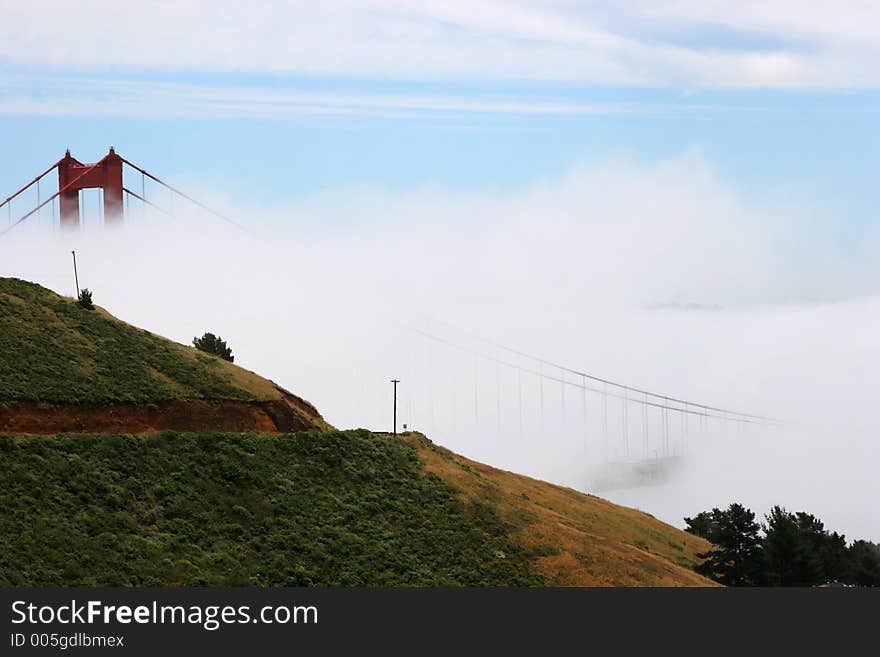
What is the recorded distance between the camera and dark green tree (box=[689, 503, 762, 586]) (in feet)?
238

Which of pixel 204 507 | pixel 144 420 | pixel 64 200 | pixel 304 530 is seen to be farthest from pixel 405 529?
pixel 64 200

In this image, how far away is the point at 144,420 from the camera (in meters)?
59.9

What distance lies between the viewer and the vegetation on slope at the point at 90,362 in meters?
59.0

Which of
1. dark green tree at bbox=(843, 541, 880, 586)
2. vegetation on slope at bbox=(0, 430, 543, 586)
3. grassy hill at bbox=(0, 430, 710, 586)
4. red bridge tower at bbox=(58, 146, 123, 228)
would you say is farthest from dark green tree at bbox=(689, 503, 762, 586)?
red bridge tower at bbox=(58, 146, 123, 228)

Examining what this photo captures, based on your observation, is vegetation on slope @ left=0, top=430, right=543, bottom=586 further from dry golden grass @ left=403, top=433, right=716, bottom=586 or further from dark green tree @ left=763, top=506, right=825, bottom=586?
dark green tree @ left=763, top=506, right=825, bottom=586

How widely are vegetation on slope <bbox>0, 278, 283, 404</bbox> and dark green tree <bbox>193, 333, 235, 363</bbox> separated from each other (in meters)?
14.1

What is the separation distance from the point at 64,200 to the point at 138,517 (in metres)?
104

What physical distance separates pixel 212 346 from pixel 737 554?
130 ft

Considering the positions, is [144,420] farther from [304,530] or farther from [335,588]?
[335,588]

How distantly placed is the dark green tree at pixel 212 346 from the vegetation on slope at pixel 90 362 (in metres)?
14.1

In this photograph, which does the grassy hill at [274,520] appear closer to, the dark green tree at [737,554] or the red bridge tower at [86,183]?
the dark green tree at [737,554]

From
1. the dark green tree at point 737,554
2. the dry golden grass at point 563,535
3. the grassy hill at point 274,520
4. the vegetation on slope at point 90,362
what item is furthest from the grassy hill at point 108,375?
the dark green tree at point 737,554

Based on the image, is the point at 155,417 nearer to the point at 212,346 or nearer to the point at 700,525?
the point at 212,346

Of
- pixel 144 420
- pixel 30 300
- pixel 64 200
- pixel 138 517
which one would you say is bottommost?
pixel 138 517
